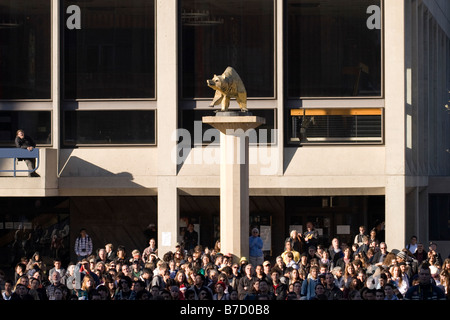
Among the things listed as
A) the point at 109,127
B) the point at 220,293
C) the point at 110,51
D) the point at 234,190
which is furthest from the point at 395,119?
the point at 220,293

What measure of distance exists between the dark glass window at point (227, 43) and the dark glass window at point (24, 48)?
437 centimetres

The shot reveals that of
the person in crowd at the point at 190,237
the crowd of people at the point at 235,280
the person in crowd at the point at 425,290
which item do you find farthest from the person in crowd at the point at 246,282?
the person in crowd at the point at 190,237

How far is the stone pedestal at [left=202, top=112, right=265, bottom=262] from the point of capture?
26328mm

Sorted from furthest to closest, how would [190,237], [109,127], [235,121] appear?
[190,237]
[109,127]
[235,121]

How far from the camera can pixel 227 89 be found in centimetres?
2627

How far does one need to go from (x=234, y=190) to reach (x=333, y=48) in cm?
872

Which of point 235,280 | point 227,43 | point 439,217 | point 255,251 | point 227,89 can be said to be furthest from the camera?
point 439,217

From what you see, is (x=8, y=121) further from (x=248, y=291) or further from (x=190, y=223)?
(x=248, y=291)

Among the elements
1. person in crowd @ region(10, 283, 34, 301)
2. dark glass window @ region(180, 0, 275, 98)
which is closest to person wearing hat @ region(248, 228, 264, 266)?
dark glass window @ region(180, 0, 275, 98)

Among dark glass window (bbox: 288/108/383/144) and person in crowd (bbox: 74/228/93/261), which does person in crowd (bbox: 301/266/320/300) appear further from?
dark glass window (bbox: 288/108/383/144)

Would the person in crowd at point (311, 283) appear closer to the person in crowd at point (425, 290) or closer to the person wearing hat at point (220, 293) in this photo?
the person wearing hat at point (220, 293)

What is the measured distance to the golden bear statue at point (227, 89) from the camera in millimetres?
26141

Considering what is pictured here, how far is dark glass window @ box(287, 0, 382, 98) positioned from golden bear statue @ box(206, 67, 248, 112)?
276 inches

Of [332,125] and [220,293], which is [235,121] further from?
[332,125]
